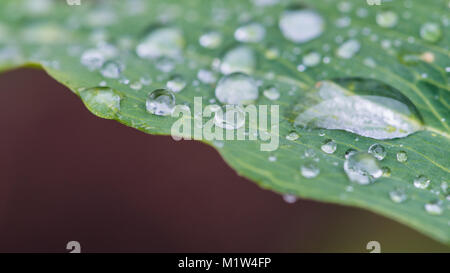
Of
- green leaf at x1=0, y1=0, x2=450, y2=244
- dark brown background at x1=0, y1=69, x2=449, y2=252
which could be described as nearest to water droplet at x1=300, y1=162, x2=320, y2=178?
green leaf at x1=0, y1=0, x2=450, y2=244

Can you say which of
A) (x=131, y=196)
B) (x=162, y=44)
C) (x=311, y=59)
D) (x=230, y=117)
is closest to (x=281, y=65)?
(x=311, y=59)

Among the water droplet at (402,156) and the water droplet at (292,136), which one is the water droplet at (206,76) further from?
the water droplet at (402,156)

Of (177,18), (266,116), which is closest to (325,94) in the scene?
(266,116)

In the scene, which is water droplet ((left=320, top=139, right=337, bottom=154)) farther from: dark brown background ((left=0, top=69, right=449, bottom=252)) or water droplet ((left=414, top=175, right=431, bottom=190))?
dark brown background ((left=0, top=69, right=449, bottom=252))

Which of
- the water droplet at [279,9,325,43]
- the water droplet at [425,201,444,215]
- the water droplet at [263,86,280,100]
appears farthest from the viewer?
the water droplet at [279,9,325,43]

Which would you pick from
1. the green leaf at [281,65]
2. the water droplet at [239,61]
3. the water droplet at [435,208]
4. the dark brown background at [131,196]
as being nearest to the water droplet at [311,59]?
the green leaf at [281,65]

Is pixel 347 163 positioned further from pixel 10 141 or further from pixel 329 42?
pixel 10 141
